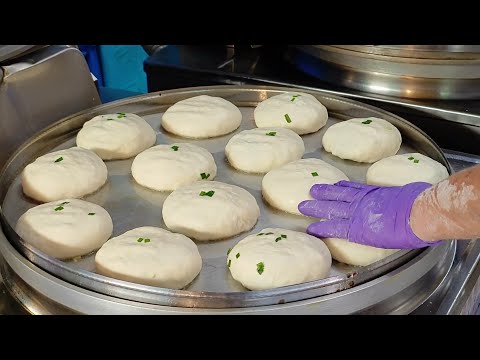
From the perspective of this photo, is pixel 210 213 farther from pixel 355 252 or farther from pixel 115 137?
pixel 115 137

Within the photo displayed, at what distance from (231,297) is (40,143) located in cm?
125

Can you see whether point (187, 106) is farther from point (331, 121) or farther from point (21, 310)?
point (21, 310)

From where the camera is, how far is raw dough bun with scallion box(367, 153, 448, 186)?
2135 millimetres

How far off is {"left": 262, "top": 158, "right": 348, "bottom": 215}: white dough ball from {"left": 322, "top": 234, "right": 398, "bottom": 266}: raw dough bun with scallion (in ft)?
Result: 0.82

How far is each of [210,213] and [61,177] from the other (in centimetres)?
59

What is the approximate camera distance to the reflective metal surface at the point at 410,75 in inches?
105

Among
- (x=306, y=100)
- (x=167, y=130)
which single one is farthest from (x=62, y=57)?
(x=306, y=100)

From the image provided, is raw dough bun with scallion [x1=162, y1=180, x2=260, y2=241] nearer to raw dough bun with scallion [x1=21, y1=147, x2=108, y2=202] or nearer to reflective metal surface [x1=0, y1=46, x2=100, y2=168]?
raw dough bun with scallion [x1=21, y1=147, x2=108, y2=202]

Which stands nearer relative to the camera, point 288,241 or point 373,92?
point 288,241

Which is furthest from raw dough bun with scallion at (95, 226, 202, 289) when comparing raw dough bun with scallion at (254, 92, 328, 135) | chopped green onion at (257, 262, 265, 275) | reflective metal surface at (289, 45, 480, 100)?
reflective metal surface at (289, 45, 480, 100)

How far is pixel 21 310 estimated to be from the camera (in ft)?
5.66

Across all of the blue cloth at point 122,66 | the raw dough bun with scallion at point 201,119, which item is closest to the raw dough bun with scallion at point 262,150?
the raw dough bun with scallion at point 201,119

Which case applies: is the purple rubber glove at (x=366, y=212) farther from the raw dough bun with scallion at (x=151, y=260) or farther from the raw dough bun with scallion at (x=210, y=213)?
the raw dough bun with scallion at (x=151, y=260)

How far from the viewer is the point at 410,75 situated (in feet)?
8.84
